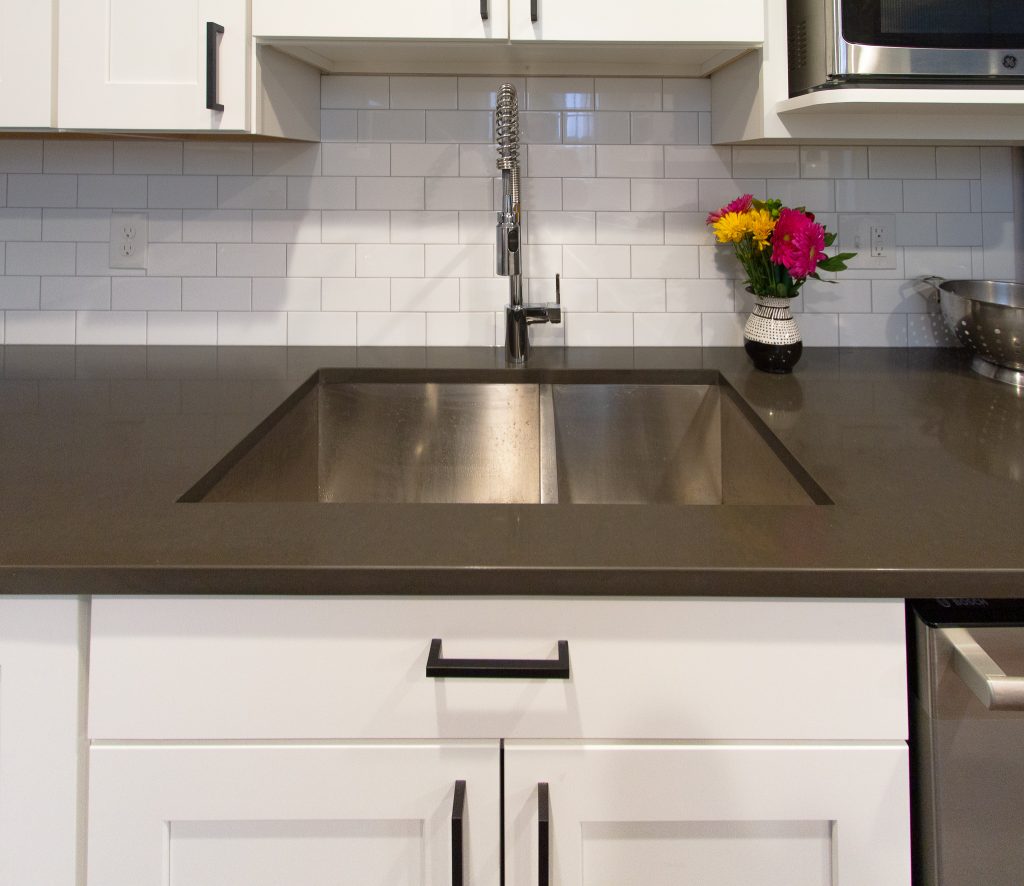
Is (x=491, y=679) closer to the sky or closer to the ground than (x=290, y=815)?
closer to the sky

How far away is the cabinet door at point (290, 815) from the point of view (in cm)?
76

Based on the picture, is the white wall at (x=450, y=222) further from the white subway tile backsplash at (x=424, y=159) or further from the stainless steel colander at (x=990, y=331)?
the stainless steel colander at (x=990, y=331)

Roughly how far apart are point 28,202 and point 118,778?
51.8 inches

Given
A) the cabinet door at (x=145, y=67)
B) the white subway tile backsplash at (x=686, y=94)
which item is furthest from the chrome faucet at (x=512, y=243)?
the cabinet door at (x=145, y=67)

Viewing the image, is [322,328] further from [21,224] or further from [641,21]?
[641,21]

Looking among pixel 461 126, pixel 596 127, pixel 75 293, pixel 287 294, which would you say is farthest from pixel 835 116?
pixel 75 293

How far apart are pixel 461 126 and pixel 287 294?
446 millimetres

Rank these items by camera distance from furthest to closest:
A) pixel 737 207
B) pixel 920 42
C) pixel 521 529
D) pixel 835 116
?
pixel 737 207, pixel 835 116, pixel 920 42, pixel 521 529

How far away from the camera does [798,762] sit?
756 millimetres

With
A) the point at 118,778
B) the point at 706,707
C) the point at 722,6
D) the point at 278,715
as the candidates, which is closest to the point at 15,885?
the point at 118,778

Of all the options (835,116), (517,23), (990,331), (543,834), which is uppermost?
(517,23)

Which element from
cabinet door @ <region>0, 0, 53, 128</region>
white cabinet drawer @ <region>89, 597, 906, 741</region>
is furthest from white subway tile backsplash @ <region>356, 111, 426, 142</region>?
white cabinet drawer @ <region>89, 597, 906, 741</region>

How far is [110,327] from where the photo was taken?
5.68 feet

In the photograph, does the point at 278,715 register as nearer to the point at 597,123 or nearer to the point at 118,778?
the point at 118,778
